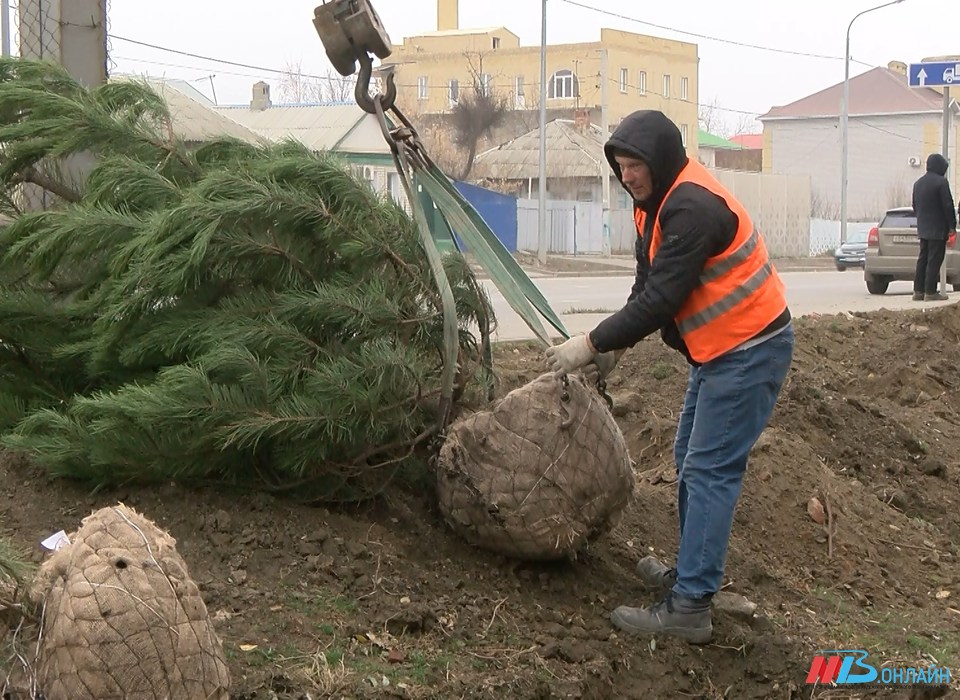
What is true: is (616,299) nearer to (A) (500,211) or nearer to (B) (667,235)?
(B) (667,235)

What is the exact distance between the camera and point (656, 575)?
4238 mm

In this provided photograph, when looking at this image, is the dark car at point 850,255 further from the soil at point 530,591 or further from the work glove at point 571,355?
the work glove at point 571,355

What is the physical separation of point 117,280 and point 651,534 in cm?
225

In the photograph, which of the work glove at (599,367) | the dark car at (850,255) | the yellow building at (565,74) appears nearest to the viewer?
the work glove at (599,367)

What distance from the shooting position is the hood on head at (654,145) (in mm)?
3828

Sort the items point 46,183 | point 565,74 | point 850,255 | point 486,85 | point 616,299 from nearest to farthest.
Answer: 1. point 46,183
2. point 616,299
3. point 850,255
4. point 486,85
5. point 565,74

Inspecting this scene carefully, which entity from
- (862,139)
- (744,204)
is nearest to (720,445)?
(744,204)

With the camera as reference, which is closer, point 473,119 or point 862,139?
point 473,119

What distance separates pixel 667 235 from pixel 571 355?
48cm

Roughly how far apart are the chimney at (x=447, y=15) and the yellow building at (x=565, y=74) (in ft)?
11.2

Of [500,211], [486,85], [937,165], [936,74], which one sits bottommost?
[500,211]

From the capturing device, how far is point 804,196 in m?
51.2

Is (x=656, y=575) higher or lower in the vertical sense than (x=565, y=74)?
lower

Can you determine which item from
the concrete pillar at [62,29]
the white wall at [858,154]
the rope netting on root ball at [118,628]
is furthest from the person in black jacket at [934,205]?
the white wall at [858,154]
